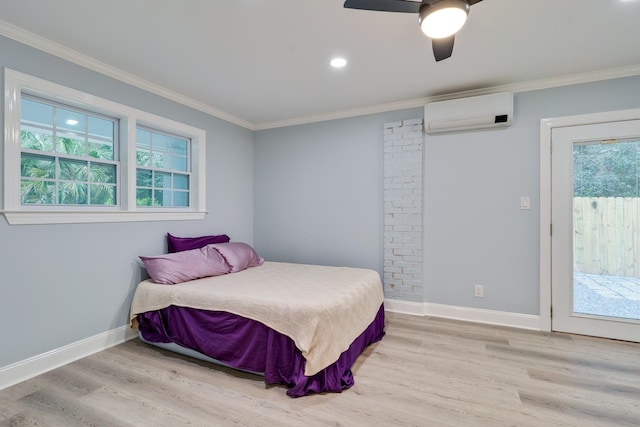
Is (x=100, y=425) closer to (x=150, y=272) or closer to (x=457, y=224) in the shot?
(x=150, y=272)

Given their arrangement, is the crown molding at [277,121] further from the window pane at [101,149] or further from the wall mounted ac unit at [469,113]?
the window pane at [101,149]

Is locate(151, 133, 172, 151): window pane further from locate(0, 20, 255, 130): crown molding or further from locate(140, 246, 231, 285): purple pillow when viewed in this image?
locate(140, 246, 231, 285): purple pillow

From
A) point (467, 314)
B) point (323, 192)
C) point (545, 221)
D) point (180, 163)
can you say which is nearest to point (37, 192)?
point (180, 163)

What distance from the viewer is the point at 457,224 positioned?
3.31 meters

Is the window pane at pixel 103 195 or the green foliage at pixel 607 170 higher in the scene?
the green foliage at pixel 607 170

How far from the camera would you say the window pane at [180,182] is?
3.48 metres

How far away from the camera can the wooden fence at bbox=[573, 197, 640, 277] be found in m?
2.72

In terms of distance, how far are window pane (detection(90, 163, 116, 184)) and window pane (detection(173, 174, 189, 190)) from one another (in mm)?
684

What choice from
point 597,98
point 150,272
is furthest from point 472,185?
point 150,272

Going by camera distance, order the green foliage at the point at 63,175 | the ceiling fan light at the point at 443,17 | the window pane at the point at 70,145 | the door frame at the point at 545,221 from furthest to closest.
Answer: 1. the door frame at the point at 545,221
2. the window pane at the point at 70,145
3. the green foliage at the point at 63,175
4. the ceiling fan light at the point at 443,17

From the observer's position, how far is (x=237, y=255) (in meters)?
3.32

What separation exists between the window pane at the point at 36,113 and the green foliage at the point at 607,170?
15.5ft

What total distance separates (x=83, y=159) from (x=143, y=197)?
0.64 meters

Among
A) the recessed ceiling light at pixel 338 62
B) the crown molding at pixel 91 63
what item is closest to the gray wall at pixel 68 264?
the crown molding at pixel 91 63
